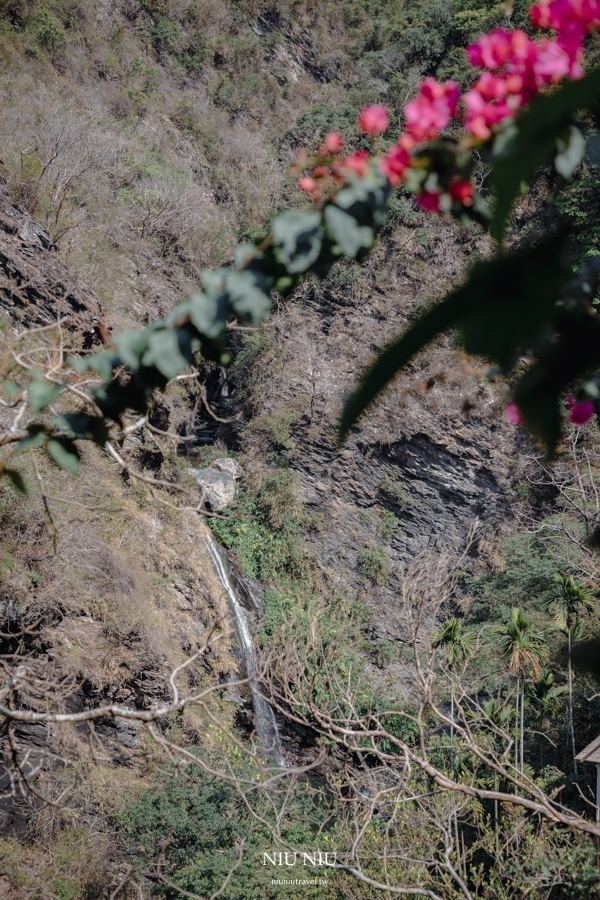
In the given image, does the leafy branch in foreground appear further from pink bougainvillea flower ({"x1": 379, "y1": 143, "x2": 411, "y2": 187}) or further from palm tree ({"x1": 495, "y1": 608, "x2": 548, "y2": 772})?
palm tree ({"x1": 495, "y1": 608, "x2": 548, "y2": 772})

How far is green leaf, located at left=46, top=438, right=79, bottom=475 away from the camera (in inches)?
45.4

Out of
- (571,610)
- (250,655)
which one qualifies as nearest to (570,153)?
(571,610)

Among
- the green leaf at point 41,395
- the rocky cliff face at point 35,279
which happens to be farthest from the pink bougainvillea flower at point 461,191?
the rocky cliff face at point 35,279

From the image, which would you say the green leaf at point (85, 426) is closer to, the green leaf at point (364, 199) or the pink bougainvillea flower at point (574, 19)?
the green leaf at point (364, 199)

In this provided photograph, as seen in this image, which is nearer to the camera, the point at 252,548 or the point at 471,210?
the point at 471,210

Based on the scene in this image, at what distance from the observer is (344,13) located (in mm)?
23922

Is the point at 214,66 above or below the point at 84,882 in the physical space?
above

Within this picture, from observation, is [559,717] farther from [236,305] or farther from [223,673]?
[236,305]

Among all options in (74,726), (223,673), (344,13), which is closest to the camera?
(74,726)

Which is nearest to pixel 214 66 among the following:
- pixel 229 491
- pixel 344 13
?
pixel 344 13

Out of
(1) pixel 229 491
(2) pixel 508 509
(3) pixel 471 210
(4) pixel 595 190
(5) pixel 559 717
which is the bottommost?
(1) pixel 229 491

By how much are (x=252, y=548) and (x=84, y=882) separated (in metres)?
7.87

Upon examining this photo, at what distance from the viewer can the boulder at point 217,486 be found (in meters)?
14.4

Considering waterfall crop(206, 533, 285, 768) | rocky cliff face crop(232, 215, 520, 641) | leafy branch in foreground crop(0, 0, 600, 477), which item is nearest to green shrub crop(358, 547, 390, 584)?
rocky cliff face crop(232, 215, 520, 641)
